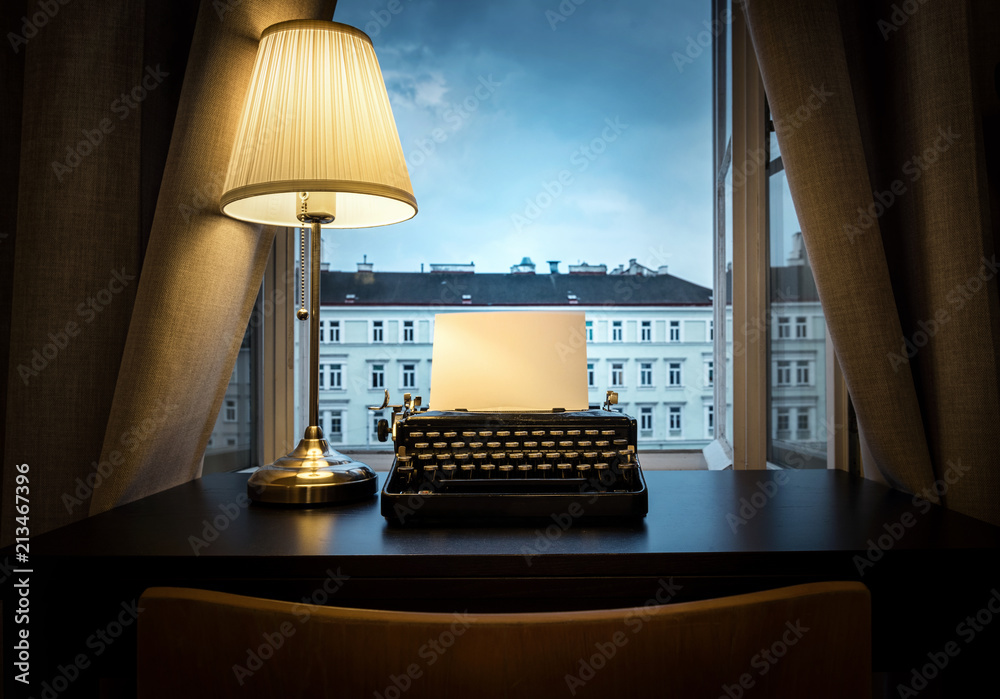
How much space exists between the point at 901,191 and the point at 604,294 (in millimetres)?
792

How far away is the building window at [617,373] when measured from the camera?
1.69 meters

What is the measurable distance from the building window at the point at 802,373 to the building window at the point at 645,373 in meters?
0.41

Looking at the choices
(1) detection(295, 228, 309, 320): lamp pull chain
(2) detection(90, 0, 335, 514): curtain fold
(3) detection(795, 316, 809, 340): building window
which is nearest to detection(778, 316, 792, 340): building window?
(3) detection(795, 316, 809, 340): building window

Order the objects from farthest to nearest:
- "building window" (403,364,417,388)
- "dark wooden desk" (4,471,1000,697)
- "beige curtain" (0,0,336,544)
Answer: "building window" (403,364,417,388) < "beige curtain" (0,0,336,544) < "dark wooden desk" (4,471,1000,697)

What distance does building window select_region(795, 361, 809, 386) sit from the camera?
1.36 m

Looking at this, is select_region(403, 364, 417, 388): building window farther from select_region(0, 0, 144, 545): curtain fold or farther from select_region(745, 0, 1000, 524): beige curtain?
select_region(745, 0, 1000, 524): beige curtain

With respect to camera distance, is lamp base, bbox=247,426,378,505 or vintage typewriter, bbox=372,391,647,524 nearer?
vintage typewriter, bbox=372,391,647,524

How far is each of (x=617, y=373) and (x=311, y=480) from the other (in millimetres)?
993

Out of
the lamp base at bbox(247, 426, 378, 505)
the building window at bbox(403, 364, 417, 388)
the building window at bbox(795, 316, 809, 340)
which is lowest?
the lamp base at bbox(247, 426, 378, 505)

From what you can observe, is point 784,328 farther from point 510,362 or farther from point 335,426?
point 335,426

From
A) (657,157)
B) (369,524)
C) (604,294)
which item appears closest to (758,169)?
(657,157)

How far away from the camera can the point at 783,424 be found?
1.44m

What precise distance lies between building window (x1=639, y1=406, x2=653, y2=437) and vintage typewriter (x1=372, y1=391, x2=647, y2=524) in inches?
31.4

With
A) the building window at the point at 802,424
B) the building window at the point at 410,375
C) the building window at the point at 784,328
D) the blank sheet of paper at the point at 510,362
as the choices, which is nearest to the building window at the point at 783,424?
the building window at the point at 802,424
